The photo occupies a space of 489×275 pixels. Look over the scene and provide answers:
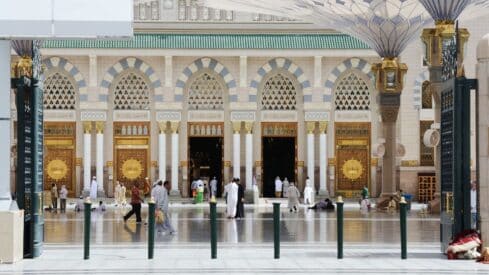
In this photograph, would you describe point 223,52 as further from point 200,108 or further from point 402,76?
point 402,76

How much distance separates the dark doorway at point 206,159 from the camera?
46.1m

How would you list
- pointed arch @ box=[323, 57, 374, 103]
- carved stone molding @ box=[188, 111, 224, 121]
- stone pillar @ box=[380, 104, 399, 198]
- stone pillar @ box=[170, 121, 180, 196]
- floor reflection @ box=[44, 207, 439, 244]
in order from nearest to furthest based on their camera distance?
floor reflection @ box=[44, 207, 439, 244], stone pillar @ box=[380, 104, 399, 198], stone pillar @ box=[170, 121, 180, 196], pointed arch @ box=[323, 57, 374, 103], carved stone molding @ box=[188, 111, 224, 121]

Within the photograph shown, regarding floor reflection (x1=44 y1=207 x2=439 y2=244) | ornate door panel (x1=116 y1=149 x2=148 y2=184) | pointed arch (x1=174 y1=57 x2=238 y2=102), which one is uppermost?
pointed arch (x1=174 y1=57 x2=238 y2=102)

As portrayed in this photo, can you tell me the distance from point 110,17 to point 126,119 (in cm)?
2974

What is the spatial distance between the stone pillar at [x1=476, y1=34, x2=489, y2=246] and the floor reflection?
→ 4.95m

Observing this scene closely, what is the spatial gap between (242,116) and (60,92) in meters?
7.60

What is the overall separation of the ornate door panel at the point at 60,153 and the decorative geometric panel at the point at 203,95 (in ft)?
16.6

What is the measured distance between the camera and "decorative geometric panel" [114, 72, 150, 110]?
44.3 meters

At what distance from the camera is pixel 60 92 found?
145 ft

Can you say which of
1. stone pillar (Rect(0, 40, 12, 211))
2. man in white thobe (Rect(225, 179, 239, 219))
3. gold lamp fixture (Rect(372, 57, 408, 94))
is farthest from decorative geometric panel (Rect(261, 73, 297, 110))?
stone pillar (Rect(0, 40, 12, 211))

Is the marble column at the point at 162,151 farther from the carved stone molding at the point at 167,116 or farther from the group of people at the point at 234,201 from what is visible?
the group of people at the point at 234,201

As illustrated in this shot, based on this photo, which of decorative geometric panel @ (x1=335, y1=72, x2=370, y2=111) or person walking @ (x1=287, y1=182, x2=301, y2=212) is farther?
decorative geometric panel @ (x1=335, y1=72, x2=370, y2=111)

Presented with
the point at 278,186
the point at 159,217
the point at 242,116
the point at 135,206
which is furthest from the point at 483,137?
the point at 278,186

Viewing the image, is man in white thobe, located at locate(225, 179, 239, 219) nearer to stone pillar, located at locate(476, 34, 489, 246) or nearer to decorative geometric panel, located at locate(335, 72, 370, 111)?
stone pillar, located at locate(476, 34, 489, 246)
